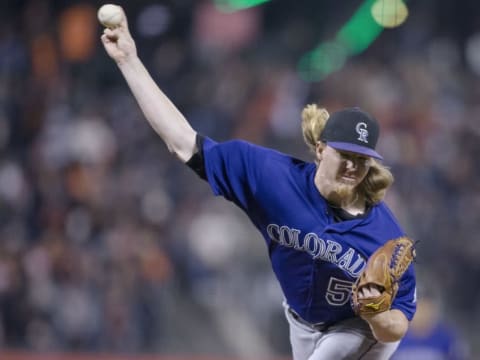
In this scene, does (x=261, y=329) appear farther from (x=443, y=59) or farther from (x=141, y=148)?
(x=443, y=59)

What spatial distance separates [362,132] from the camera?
12.6 ft

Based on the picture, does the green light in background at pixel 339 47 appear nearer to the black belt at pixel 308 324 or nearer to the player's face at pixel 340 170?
the black belt at pixel 308 324

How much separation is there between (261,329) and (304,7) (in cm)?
341

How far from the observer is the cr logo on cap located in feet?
12.5

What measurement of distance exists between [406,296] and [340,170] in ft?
1.76

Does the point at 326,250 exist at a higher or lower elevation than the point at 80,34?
higher

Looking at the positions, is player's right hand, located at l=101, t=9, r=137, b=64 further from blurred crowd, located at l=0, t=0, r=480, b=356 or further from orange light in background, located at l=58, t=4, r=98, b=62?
orange light in background, located at l=58, t=4, r=98, b=62

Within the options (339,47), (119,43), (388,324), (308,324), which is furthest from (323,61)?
(388,324)

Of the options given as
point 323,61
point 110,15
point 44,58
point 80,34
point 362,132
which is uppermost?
point 110,15

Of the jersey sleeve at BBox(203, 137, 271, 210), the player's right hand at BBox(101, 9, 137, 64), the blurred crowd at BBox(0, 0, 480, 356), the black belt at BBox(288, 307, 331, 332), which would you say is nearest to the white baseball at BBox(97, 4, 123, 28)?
the player's right hand at BBox(101, 9, 137, 64)

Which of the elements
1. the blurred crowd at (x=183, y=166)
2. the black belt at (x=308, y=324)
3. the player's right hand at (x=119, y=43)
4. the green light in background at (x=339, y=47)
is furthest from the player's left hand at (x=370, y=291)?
the green light in background at (x=339, y=47)

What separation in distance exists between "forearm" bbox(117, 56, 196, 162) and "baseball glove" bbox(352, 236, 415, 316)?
0.79 metres

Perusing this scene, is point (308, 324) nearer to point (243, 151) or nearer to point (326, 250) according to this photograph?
point (326, 250)

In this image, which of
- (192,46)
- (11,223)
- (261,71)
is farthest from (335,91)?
(11,223)
